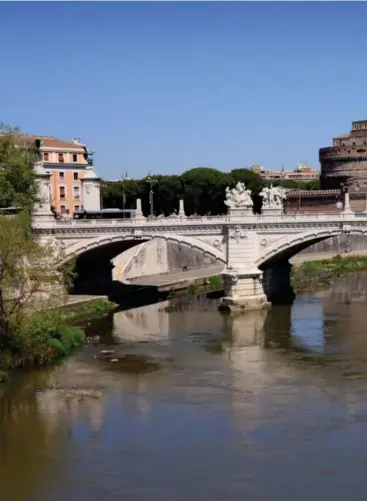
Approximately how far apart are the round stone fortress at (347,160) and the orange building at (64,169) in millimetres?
18179

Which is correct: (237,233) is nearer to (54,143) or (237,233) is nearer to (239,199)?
(239,199)

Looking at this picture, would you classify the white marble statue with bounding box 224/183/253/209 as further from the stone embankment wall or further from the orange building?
the orange building

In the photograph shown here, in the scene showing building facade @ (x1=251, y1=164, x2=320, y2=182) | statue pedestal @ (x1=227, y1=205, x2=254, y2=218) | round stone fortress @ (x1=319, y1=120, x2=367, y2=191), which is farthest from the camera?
building facade @ (x1=251, y1=164, x2=320, y2=182)

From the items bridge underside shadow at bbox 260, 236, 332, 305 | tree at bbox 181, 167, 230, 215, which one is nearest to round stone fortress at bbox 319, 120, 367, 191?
tree at bbox 181, 167, 230, 215

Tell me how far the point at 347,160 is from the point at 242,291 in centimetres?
2868

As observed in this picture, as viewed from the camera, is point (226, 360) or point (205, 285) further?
point (205, 285)

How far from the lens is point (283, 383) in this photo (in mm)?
20203

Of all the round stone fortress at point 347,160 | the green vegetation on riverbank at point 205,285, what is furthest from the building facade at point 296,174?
the green vegetation on riverbank at point 205,285

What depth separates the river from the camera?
45.9ft

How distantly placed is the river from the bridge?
386 centimetres

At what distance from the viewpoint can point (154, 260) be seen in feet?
141

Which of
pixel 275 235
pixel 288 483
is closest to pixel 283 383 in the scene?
pixel 288 483

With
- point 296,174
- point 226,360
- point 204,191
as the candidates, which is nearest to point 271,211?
point 226,360

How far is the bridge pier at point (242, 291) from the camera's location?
3100cm
